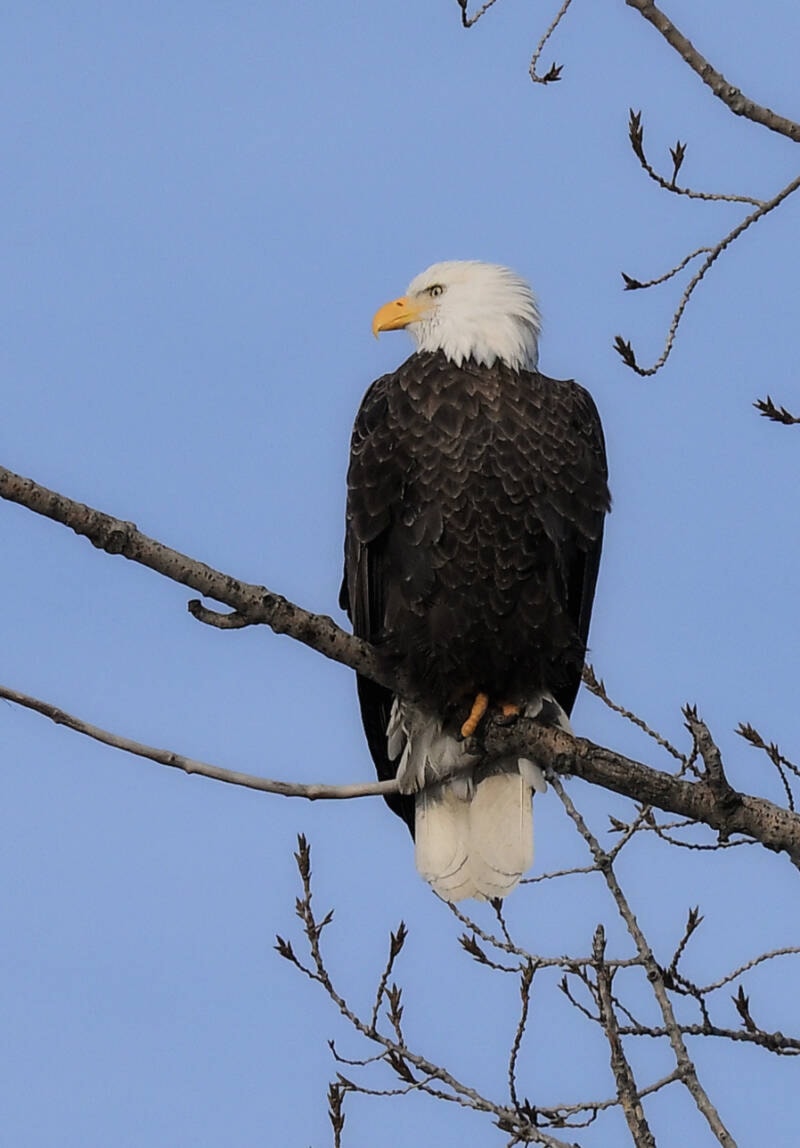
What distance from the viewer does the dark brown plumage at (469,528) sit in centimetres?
400

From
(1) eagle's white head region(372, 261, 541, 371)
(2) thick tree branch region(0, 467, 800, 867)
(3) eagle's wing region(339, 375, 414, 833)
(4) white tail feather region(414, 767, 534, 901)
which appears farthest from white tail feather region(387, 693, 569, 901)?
(1) eagle's white head region(372, 261, 541, 371)

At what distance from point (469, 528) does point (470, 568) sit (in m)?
0.10

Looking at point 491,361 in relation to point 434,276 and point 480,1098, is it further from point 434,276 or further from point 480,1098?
point 480,1098

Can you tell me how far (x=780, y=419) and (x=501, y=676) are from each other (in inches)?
43.7

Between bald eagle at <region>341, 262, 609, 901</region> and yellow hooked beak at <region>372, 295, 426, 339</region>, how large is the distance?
0.22 metres

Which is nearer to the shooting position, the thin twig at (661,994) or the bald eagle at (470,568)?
the thin twig at (661,994)

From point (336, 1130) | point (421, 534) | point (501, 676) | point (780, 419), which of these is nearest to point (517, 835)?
point (501, 676)

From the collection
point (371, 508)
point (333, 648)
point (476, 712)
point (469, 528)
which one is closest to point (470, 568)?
point (469, 528)

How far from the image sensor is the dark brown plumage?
13.1ft

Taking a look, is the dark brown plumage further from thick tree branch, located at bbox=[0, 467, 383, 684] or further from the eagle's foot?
thick tree branch, located at bbox=[0, 467, 383, 684]

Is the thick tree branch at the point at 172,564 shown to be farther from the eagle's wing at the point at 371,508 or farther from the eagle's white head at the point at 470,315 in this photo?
the eagle's white head at the point at 470,315

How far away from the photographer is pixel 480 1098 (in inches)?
123

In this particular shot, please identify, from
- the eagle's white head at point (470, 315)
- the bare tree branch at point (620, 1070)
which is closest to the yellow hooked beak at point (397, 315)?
the eagle's white head at point (470, 315)

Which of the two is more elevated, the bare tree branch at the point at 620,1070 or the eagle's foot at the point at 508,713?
the eagle's foot at the point at 508,713
